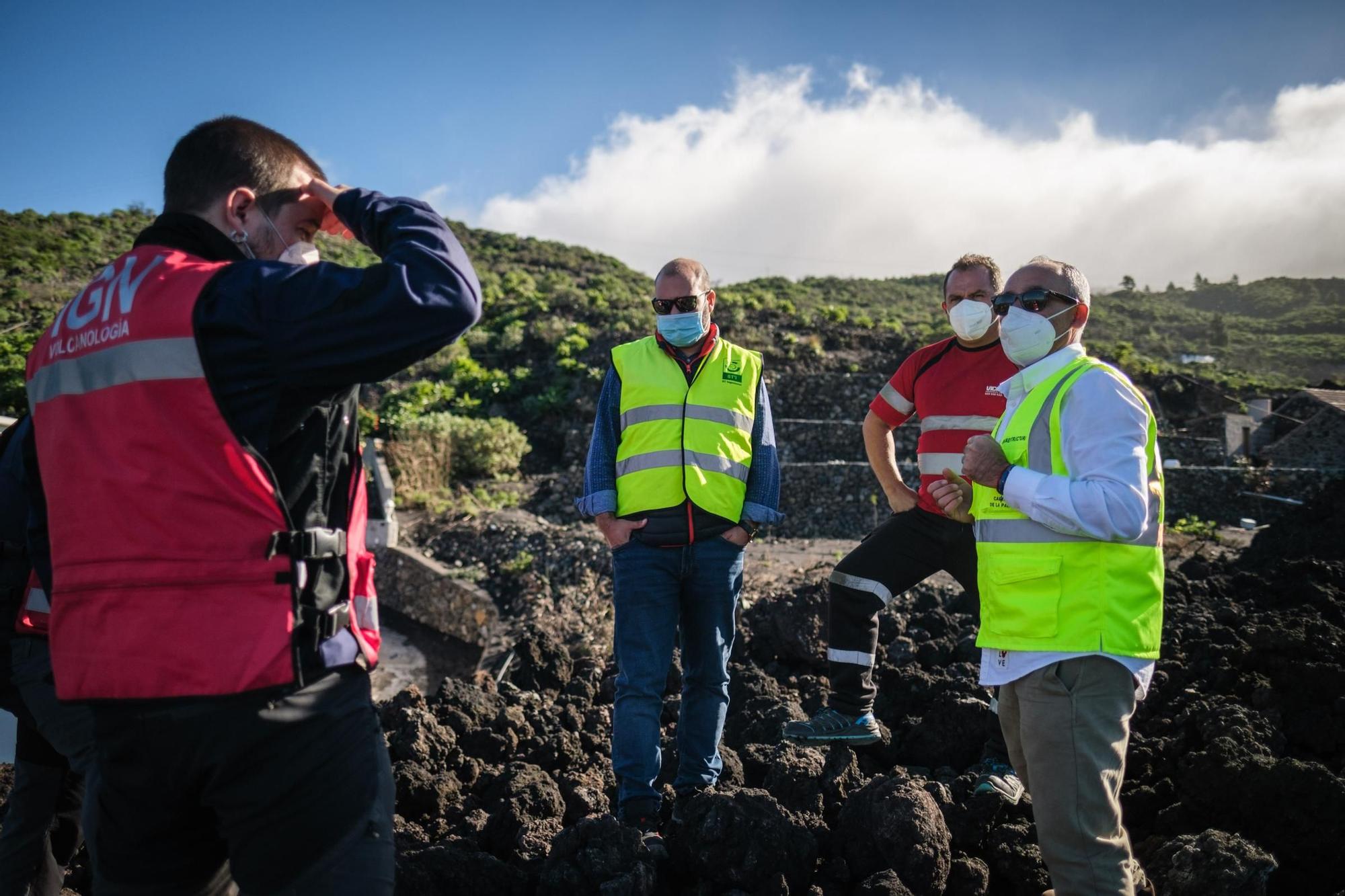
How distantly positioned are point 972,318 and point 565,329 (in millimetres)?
20135

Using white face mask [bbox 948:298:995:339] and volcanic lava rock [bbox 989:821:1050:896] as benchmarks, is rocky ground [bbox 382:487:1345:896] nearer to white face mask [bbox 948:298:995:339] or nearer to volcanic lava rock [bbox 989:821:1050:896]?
volcanic lava rock [bbox 989:821:1050:896]

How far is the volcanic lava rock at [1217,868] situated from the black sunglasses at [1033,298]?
1.79 meters

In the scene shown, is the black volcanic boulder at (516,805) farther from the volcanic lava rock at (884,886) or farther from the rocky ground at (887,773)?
the volcanic lava rock at (884,886)

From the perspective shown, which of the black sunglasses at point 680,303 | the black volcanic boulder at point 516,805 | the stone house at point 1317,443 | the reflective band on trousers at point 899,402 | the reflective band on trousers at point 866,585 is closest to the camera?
the black volcanic boulder at point 516,805

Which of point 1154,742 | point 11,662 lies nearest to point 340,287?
point 11,662

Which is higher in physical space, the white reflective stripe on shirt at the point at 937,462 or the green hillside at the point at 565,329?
the green hillside at the point at 565,329

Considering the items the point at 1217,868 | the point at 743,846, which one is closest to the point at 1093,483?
Answer: the point at 1217,868

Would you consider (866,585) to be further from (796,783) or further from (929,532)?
(796,783)

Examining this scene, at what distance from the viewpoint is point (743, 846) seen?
3.03m

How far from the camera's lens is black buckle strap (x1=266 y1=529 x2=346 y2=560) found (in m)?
1.63

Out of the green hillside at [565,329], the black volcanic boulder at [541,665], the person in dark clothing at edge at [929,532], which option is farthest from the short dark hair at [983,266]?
the green hillside at [565,329]

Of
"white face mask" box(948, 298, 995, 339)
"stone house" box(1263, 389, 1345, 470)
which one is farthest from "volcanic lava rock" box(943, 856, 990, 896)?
"stone house" box(1263, 389, 1345, 470)

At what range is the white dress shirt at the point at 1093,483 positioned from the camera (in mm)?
2342

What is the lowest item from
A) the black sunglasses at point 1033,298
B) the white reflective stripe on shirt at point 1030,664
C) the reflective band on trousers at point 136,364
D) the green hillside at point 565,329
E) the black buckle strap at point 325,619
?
the white reflective stripe on shirt at point 1030,664
